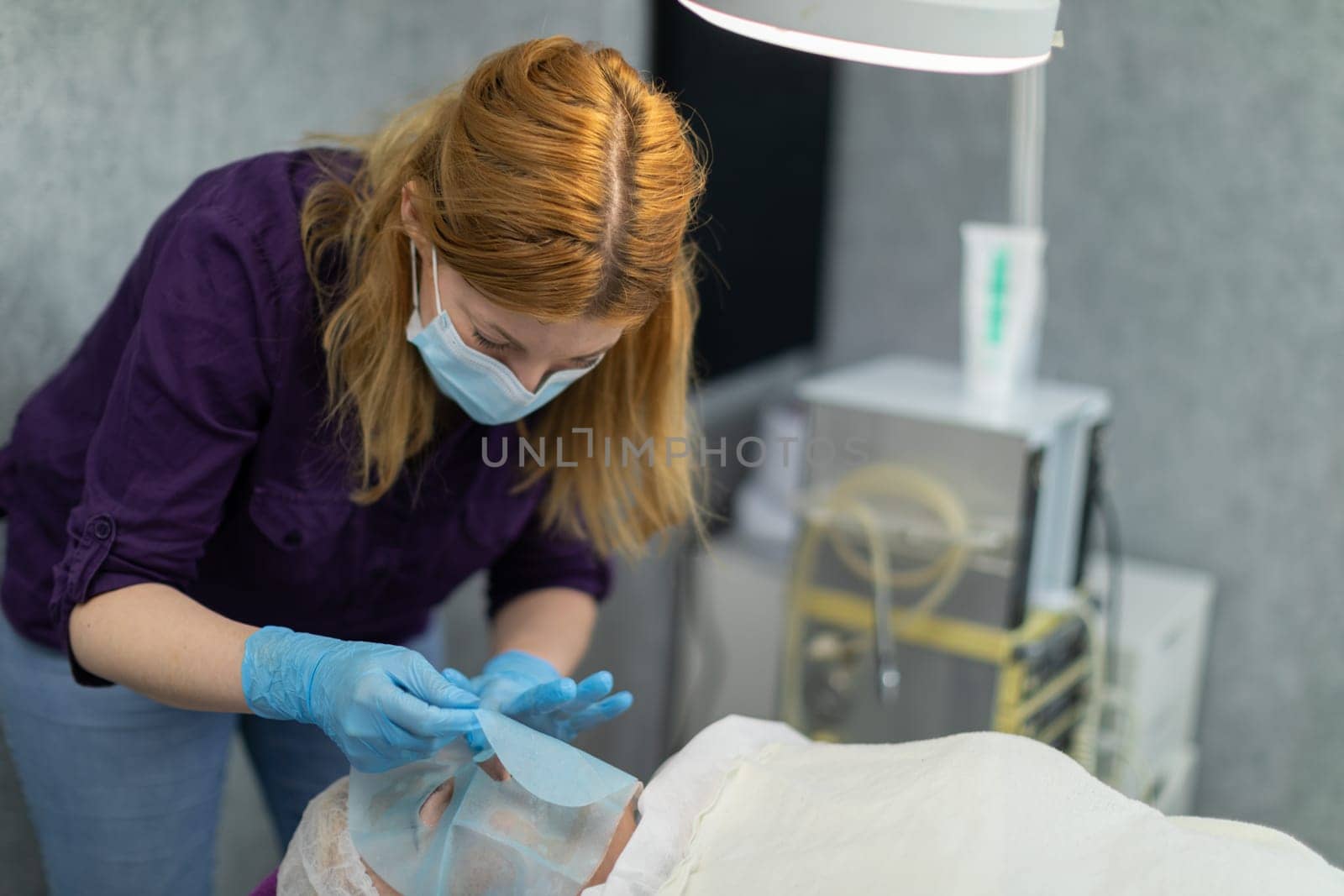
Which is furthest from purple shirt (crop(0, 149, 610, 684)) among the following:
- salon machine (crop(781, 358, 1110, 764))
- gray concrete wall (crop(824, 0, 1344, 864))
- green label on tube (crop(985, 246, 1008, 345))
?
gray concrete wall (crop(824, 0, 1344, 864))

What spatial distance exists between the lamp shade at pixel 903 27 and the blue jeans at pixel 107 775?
754 millimetres

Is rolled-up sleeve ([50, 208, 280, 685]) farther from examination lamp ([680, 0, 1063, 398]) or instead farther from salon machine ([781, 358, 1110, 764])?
salon machine ([781, 358, 1110, 764])

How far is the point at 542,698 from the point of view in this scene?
0.89m

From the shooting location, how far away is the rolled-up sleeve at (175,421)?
2.93 feet

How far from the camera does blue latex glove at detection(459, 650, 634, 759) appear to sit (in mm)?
884

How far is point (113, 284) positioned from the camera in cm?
130

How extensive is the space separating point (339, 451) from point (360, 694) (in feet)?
0.89

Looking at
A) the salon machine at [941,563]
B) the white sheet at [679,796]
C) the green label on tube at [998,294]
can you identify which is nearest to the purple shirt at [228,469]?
the white sheet at [679,796]

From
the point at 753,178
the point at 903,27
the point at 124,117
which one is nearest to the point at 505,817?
the point at 903,27

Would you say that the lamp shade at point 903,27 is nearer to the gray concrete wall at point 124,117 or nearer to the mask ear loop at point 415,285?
the mask ear loop at point 415,285

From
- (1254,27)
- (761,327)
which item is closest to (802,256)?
(761,327)

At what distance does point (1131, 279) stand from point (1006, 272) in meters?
0.45

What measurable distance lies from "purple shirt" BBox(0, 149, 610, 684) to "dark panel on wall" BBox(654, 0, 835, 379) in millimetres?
804

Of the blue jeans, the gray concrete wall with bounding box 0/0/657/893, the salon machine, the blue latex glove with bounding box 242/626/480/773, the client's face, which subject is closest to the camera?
the blue latex glove with bounding box 242/626/480/773
